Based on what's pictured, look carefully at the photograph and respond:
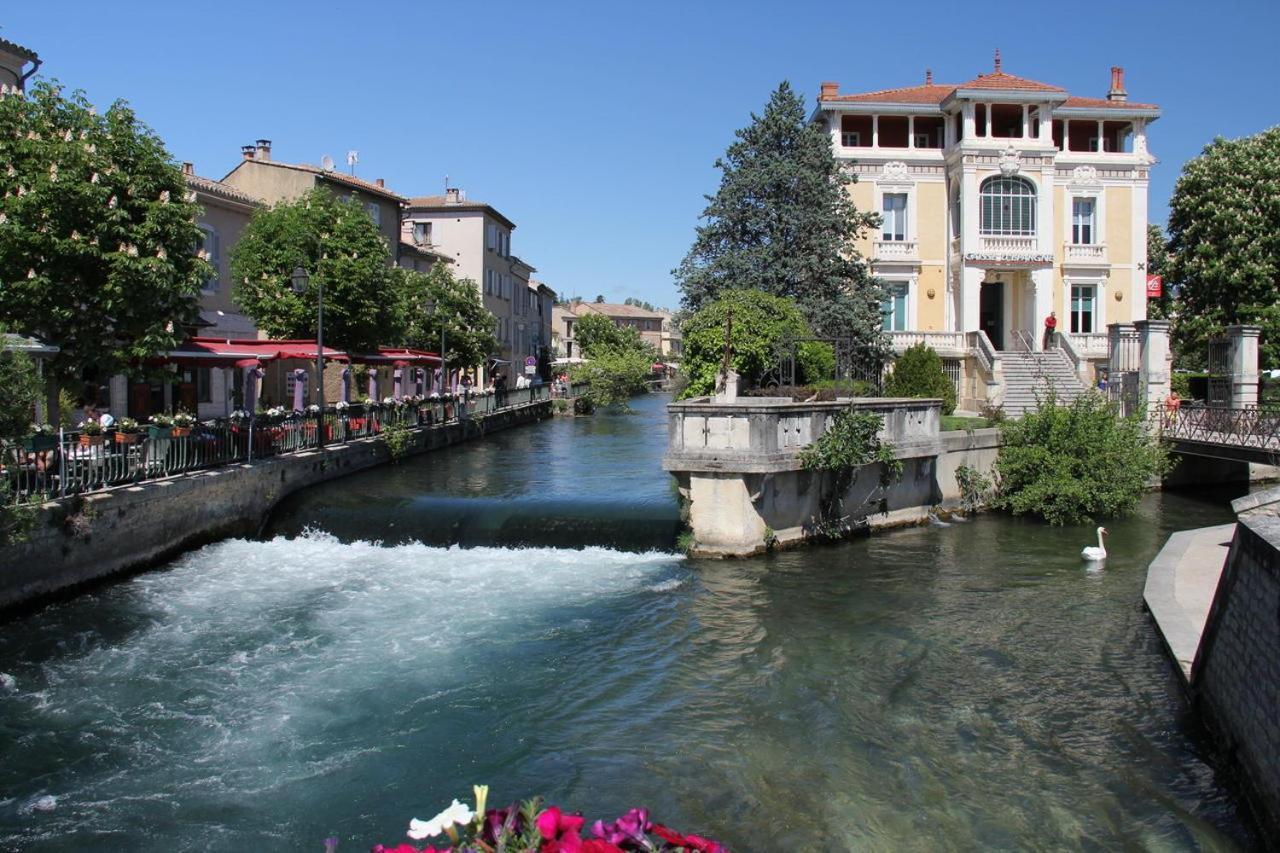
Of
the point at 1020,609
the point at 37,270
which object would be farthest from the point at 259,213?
the point at 1020,609

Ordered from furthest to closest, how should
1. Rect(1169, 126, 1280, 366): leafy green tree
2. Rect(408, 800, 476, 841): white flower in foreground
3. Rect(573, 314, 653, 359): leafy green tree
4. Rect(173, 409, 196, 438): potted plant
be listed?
1. Rect(573, 314, 653, 359): leafy green tree
2. Rect(1169, 126, 1280, 366): leafy green tree
3. Rect(173, 409, 196, 438): potted plant
4. Rect(408, 800, 476, 841): white flower in foreground

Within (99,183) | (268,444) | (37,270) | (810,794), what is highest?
(99,183)

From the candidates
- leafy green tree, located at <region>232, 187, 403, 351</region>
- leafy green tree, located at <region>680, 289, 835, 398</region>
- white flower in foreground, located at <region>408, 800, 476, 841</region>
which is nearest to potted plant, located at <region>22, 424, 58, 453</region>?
white flower in foreground, located at <region>408, 800, 476, 841</region>

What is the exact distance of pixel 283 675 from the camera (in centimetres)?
1166

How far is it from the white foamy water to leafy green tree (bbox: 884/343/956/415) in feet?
49.8

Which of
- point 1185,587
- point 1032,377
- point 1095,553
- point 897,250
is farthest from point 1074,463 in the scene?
point 897,250

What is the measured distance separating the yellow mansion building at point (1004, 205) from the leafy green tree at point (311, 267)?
17.8 m

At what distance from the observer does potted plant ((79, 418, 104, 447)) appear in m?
15.5

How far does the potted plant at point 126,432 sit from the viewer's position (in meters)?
16.5

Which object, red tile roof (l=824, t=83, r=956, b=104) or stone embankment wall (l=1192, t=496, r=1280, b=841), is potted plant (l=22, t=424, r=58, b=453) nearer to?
stone embankment wall (l=1192, t=496, r=1280, b=841)

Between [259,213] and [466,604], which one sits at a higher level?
[259,213]

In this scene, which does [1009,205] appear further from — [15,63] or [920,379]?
[15,63]

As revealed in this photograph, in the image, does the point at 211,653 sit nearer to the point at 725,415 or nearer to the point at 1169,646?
the point at 725,415

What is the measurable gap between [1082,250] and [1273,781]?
113ft
